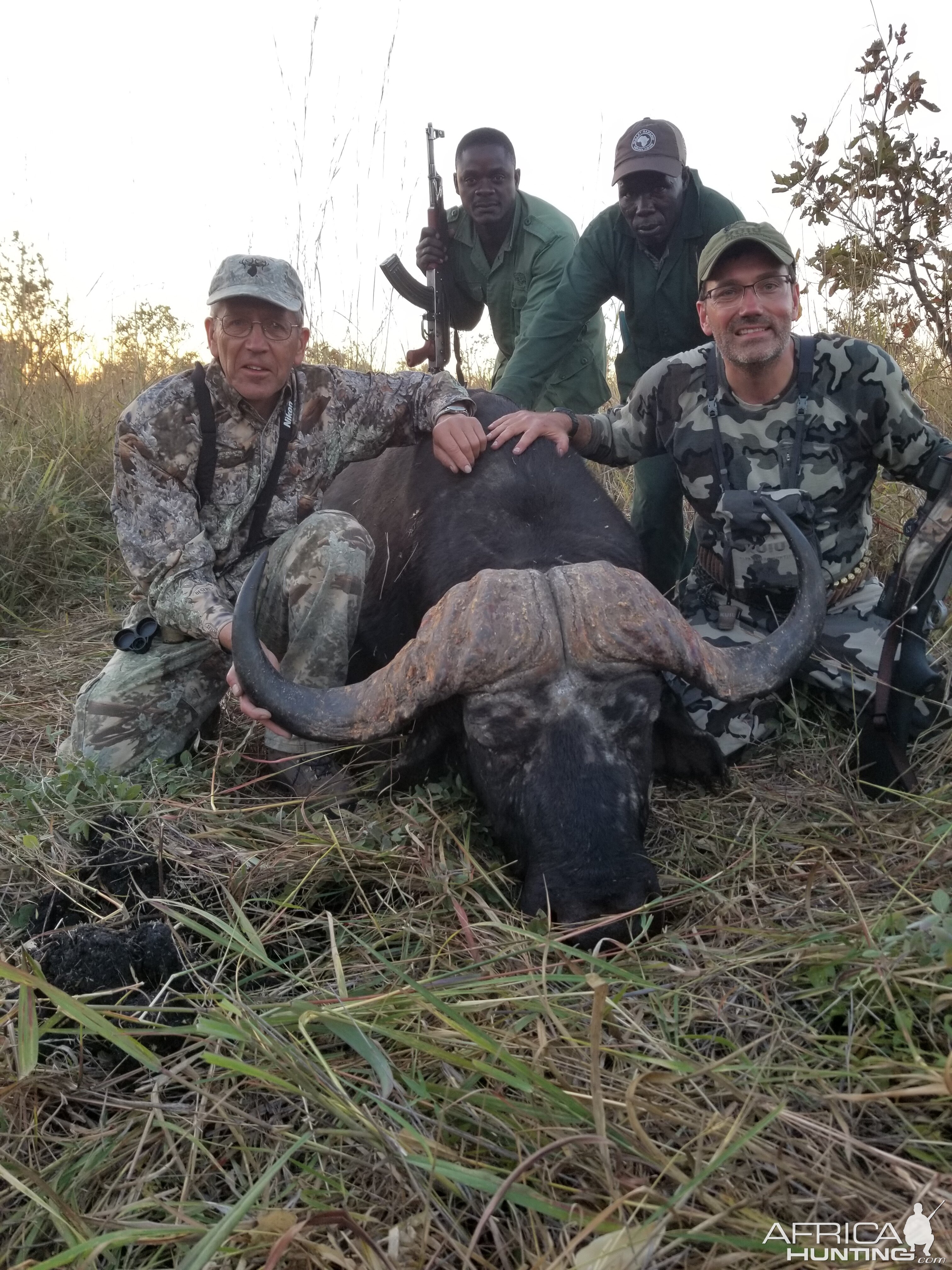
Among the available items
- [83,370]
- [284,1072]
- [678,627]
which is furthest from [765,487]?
[83,370]

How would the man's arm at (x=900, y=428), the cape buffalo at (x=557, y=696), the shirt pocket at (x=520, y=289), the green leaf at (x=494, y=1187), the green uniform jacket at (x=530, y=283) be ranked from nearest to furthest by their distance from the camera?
the green leaf at (x=494, y=1187), the cape buffalo at (x=557, y=696), the man's arm at (x=900, y=428), the green uniform jacket at (x=530, y=283), the shirt pocket at (x=520, y=289)

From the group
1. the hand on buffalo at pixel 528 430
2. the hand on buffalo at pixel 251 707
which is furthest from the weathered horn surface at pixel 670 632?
the hand on buffalo at pixel 528 430

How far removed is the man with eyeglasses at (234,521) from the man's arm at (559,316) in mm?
1639

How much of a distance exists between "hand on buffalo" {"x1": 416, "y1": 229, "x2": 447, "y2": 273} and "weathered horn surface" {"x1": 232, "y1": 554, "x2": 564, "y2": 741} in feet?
17.1

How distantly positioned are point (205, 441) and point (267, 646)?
910 mm

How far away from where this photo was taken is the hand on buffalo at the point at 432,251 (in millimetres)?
7328

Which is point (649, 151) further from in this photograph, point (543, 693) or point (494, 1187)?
point (494, 1187)

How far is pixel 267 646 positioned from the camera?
4.01 metres

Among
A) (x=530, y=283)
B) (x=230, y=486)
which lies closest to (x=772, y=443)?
(x=230, y=486)

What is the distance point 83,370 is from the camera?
299 inches

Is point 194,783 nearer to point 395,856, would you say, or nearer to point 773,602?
point 395,856

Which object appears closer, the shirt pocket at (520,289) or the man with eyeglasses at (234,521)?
the man with eyeglasses at (234,521)

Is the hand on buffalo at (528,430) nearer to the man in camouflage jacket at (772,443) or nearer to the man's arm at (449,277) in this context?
the man in camouflage jacket at (772,443)

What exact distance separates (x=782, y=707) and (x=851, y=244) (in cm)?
350
